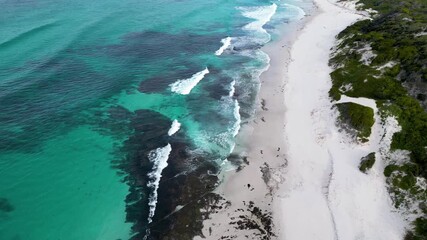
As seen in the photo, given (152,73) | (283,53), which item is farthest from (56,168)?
(283,53)

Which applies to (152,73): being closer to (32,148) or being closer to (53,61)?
(53,61)

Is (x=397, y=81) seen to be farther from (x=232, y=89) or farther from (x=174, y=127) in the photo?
(x=174, y=127)

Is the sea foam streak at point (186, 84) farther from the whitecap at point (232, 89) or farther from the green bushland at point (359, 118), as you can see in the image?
the green bushland at point (359, 118)

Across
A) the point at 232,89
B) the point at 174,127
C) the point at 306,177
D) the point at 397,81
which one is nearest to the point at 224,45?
the point at 232,89

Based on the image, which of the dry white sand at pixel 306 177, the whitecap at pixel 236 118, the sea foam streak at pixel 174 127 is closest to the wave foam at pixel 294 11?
the dry white sand at pixel 306 177

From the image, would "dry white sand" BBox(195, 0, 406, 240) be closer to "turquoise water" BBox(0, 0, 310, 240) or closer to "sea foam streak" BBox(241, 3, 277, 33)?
"turquoise water" BBox(0, 0, 310, 240)
